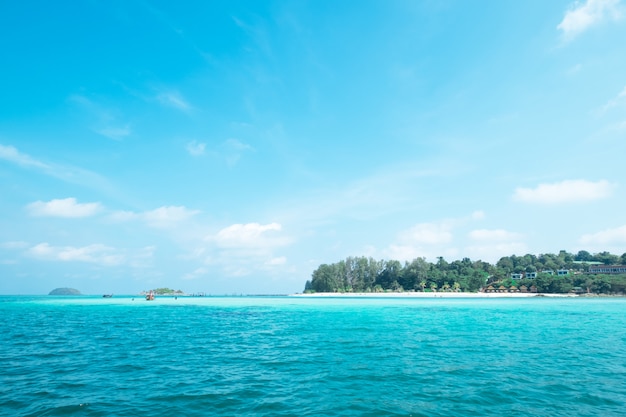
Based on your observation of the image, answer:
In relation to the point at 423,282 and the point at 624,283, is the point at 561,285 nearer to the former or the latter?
the point at 624,283

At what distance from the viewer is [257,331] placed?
123ft

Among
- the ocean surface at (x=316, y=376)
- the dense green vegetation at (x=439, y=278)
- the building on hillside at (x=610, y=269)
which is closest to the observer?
the ocean surface at (x=316, y=376)

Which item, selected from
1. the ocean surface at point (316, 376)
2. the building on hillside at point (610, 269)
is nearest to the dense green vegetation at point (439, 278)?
the building on hillside at point (610, 269)

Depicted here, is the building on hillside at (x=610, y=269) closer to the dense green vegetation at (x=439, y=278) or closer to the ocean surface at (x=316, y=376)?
the dense green vegetation at (x=439, y=278)

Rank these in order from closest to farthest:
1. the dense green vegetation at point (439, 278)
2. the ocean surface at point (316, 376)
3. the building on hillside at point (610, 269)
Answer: the ocean surface at point (316, 376), the dense green vegetation at point (439, 278), the building on hillside at point (610, 269)

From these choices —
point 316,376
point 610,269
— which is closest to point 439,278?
point 610,269

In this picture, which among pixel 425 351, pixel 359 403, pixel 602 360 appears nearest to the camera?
pixel 359 403

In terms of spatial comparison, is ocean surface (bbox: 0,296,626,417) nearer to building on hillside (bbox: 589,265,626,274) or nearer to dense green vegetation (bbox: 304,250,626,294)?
dense green vegetation (bbox: 304,250,626,294)

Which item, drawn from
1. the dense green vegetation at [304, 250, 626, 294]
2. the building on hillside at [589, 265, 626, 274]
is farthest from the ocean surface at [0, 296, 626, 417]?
the building on hillside at [589, 265, 626, 274]

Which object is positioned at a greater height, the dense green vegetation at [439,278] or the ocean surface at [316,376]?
the dense green vegetation at [439,278]

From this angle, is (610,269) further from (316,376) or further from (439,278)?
(316,376)

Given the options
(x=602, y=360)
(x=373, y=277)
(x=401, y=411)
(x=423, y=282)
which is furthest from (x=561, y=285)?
(x=401, y=411)

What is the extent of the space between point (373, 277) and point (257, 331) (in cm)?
16120

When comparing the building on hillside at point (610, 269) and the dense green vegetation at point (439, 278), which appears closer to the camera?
the dense green vegetation at point (439, 278)
